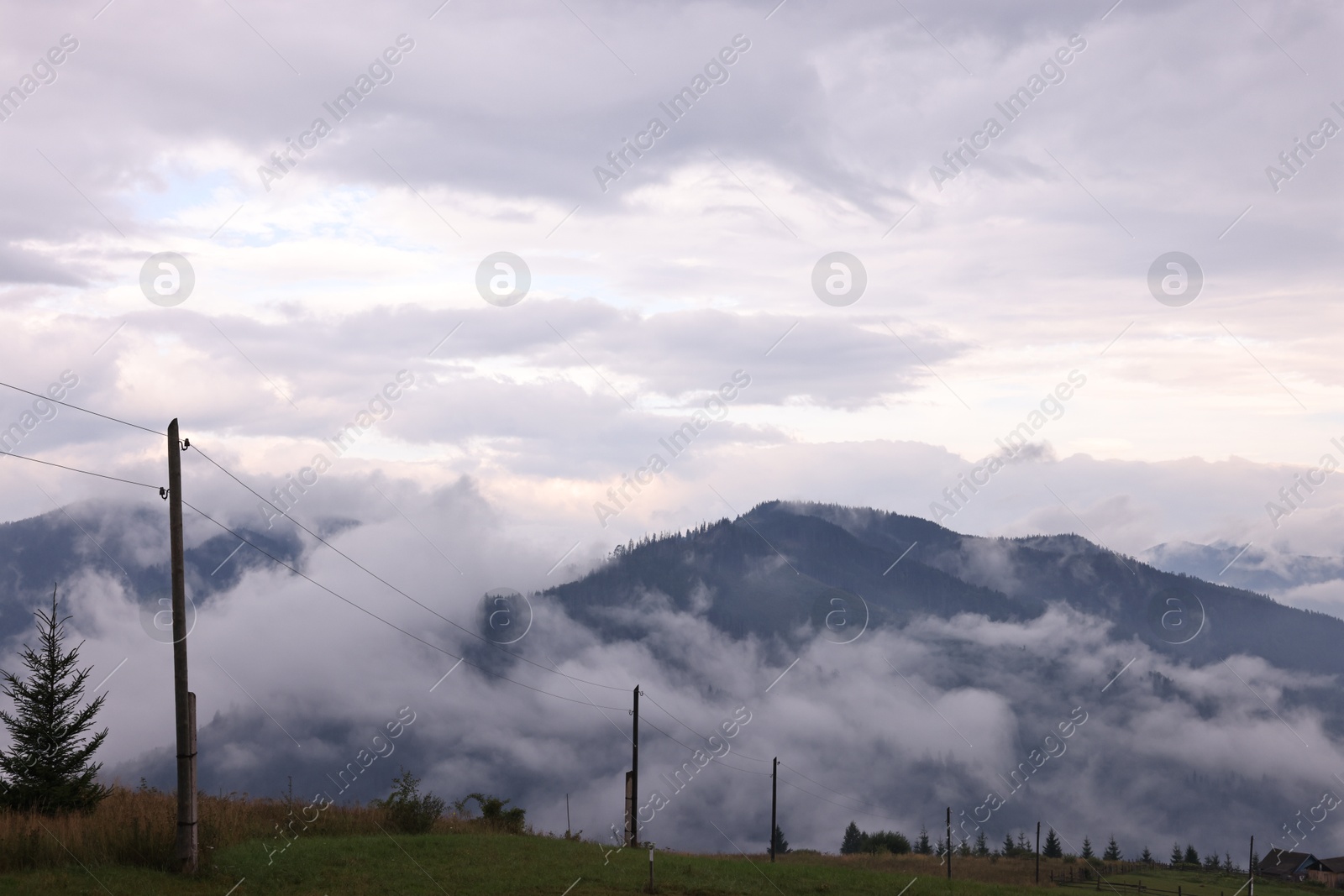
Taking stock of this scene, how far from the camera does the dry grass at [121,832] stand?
20.5 metres

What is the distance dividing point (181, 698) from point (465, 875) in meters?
8.23

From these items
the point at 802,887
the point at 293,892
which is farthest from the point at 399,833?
the point at 802,887

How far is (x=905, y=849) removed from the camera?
10700 centimetres

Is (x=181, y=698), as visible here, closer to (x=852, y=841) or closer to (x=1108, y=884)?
(x=1108, y=884)

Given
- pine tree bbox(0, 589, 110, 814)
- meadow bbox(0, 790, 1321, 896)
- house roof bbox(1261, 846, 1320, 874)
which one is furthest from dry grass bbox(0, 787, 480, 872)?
house roof bbox(1261, 846, 1320, 874)

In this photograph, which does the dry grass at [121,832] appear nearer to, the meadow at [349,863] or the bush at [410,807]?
the meadow at [349,863]

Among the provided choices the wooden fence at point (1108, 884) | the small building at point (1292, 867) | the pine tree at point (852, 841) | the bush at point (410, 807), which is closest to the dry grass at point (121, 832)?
the bush at point (410, 807)

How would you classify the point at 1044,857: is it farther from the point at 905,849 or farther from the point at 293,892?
the point at 293,892

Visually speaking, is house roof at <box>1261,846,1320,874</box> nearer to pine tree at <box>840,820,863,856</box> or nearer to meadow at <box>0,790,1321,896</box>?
pine tree at <box>840,820,863,856</box>

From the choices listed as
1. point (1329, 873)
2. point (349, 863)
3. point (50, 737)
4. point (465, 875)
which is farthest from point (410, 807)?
point (1329, 873)

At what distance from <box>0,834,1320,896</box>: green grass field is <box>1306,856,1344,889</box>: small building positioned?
15607 centimetres

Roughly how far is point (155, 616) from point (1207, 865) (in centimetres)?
19211

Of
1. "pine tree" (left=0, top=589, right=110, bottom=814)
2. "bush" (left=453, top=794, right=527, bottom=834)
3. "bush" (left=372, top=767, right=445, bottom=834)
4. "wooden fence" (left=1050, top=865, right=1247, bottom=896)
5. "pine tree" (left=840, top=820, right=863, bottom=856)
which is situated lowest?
"pine tree" (left=840, top=820, right=863, bottom=856)

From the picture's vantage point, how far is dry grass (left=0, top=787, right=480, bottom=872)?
67.3 feet
